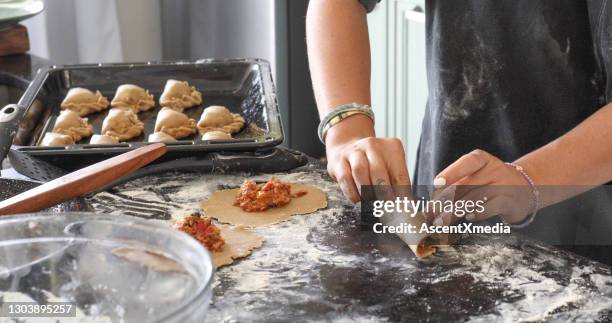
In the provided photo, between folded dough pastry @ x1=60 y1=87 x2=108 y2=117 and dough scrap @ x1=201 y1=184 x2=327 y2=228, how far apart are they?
61 centimetres

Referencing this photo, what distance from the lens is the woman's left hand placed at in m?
1.24

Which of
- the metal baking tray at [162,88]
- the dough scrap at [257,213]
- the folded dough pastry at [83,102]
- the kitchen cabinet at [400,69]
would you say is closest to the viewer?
the dough scrap at [257,213]

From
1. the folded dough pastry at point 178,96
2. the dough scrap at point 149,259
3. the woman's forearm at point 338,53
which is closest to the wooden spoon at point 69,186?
the dough scrap at point 149,259

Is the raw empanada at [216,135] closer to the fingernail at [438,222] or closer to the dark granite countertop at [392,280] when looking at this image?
the dark granite countertop at [392,280]

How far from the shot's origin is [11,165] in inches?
61.9

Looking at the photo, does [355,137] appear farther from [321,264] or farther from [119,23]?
[119,23]

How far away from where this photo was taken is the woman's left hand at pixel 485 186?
1.24 metres

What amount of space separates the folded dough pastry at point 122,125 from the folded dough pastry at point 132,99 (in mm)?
91

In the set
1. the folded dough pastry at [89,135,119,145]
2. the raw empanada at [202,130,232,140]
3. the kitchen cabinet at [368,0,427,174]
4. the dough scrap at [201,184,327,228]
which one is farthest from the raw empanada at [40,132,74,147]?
the kitchen cabinet at [368,0,427,174]

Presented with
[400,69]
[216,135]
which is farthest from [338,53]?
[400,69]

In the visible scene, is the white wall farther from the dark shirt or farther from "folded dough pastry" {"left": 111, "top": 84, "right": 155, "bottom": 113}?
the dark shirt

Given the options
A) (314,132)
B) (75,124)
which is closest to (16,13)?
(75,124)

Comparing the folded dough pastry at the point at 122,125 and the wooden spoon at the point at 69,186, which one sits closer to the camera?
the wooden spoon at the point at 69,186

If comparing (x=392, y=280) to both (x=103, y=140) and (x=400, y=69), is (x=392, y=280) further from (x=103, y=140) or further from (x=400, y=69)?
(x=400, y=69)
